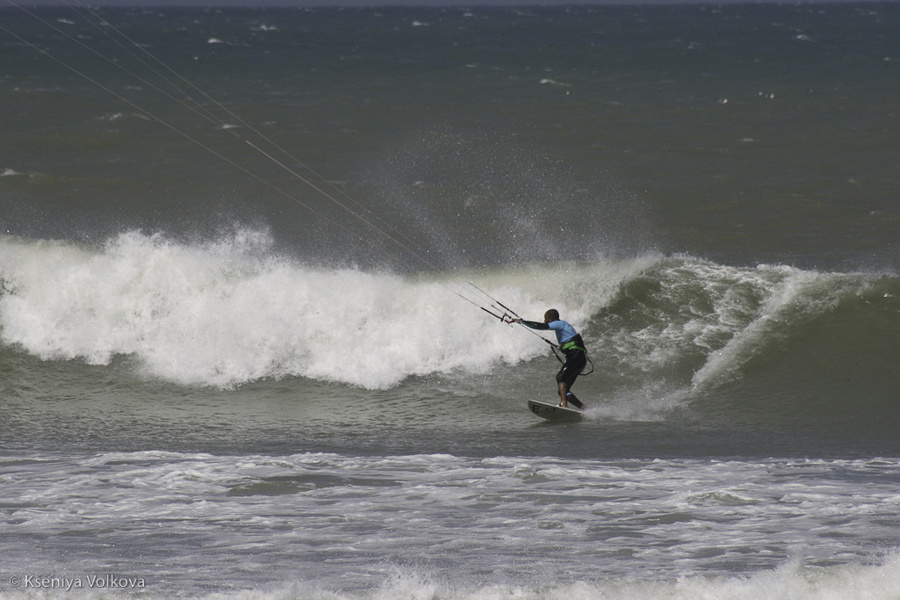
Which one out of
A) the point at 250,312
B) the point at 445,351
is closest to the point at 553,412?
the point at 445,351

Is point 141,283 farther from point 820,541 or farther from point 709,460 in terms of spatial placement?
point 820,541

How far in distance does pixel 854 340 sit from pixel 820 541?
6070mm

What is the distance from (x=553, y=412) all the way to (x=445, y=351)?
7.99 feet

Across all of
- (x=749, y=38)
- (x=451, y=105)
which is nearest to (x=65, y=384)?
(x=451, y=105)

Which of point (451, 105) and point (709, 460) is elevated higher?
point (451, 105)

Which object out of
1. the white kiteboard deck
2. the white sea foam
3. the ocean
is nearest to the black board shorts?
the white kiteboard deck

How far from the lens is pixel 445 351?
12.1 meters

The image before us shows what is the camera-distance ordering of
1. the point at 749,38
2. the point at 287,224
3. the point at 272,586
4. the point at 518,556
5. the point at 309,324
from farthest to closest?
the point at 749,38 → the point at 287,224 → the point at 309,324 → the point at 518,556 → the point at 272,586

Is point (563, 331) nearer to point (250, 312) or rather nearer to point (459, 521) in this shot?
point (459, 521)

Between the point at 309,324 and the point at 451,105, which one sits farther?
the point at 451,105

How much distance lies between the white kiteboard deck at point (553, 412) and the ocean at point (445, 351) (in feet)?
0.41

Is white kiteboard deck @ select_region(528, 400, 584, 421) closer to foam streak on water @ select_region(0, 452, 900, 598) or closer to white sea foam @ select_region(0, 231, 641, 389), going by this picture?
foam streak on water @ select_region(0, 452, 900, 598)

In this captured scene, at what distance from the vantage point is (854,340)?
1187 centimetres

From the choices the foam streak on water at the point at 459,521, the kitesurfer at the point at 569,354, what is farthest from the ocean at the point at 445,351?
the kitesurfer at the point at 569,354
